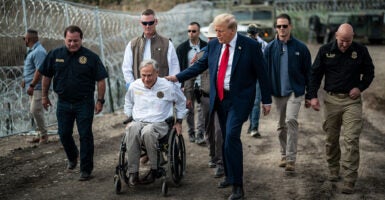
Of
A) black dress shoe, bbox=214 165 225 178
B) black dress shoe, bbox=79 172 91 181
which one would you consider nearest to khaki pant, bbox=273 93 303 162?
black dress shoe, bbox=214 165 225 178

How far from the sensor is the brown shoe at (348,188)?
6.36 metres

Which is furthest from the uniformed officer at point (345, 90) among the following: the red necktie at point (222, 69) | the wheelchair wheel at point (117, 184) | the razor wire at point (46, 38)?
the razor wire at point (46, 38)

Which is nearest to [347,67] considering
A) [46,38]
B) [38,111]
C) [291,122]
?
[291,122]

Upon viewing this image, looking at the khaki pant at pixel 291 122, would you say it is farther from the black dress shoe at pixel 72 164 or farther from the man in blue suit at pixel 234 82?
the black dress shoe at pixel 72 164

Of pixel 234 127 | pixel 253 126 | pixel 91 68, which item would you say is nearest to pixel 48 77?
pixel 91 68

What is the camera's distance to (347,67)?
21.7ft

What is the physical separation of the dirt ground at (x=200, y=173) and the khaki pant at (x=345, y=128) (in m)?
0.29

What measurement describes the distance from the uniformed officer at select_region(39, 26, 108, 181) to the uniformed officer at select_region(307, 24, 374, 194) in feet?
9.29

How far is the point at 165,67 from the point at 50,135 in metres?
3.87

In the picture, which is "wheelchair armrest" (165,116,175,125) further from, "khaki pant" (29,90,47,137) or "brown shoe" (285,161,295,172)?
"khaki pant" (29,90,47,137)

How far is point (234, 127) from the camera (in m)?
6.07

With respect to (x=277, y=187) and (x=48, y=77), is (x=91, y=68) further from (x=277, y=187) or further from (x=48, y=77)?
(x=277, y=187)

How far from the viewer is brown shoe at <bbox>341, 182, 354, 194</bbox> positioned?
6.36m

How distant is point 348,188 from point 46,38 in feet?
22.8
